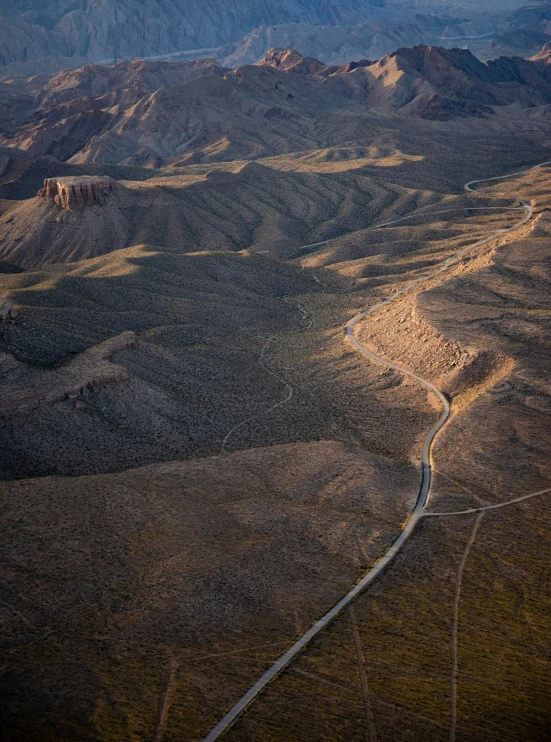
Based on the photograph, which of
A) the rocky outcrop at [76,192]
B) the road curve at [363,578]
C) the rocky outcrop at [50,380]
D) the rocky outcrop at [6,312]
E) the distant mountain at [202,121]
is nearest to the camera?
the road curve at [363,578]

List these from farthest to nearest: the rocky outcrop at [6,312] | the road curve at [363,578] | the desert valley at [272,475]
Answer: the rocky outcrop at [6,312], the desert valley at [272,475], the road curve at [363,578]

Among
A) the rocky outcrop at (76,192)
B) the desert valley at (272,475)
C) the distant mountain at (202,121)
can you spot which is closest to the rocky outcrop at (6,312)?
the desert valley at (272,475)

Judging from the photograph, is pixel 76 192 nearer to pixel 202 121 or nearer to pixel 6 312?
pixel 6 312

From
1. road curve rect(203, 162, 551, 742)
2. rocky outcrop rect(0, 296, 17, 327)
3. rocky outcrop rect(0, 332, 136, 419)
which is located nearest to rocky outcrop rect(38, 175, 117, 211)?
rocky outcrop rect(0, 296, 17, 327)

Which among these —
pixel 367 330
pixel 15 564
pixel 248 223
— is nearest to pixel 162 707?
pixel 15 564

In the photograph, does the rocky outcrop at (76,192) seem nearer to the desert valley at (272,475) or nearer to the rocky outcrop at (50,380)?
the desert valley at (272,475)

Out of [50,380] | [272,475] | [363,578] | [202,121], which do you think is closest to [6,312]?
[50,380]

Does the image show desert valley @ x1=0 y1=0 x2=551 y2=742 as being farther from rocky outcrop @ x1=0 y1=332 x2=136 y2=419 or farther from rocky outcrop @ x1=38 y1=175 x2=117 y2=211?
rocky outcrop @ x1=38 y1=175 x2=117 y2=211

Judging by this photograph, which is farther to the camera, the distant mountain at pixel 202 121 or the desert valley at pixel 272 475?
the distant mountain at pixel 202 121
